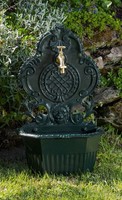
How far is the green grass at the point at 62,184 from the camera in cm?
391

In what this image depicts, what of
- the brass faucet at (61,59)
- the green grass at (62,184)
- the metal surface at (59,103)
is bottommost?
the green grass at (62,184)

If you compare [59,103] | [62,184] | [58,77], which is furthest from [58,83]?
[62,184]

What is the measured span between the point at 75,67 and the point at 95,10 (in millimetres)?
1322

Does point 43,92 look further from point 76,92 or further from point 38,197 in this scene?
point 38,197

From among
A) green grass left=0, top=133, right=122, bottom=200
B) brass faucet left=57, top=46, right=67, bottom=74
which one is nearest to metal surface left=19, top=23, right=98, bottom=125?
brass faucet left=57, top=46, right=67, bottom=74

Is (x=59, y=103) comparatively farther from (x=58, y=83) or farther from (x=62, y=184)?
(x=62, y=184)

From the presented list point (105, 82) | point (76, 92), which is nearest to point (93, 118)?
point (105, 82)

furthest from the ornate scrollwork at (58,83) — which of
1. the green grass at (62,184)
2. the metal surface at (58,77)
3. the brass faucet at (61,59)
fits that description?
the green grass at (62,184)

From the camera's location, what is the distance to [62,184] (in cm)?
413

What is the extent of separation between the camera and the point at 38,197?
12.7 feet

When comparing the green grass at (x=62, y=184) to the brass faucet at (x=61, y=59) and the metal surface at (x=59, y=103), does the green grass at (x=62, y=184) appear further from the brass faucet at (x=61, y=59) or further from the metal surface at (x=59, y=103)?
the brass faucet at (x=61, y=59)

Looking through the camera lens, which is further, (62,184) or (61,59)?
(61,59)

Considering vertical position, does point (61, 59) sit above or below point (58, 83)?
above

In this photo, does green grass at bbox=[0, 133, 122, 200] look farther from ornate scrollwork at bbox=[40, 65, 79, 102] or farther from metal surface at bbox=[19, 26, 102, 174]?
ornate scrollwork at bbox=[40, 65, 79, 102]
